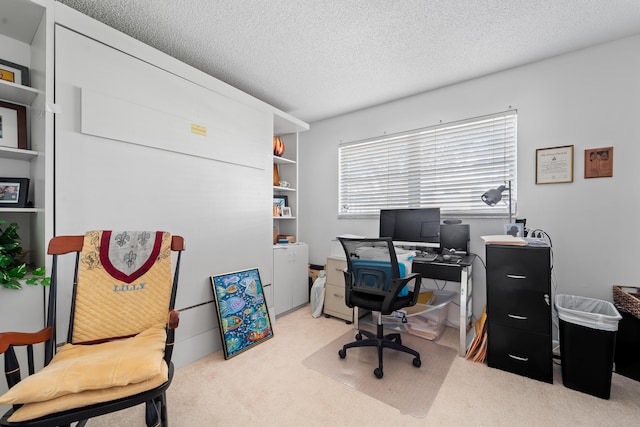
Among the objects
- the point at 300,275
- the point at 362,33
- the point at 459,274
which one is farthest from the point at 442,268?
the point at 362,33

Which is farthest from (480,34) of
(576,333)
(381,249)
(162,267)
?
(162,267)

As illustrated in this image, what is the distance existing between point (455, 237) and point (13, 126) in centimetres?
380

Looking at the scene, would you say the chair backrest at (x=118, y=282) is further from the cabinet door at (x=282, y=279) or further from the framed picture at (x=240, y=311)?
the cabinet door at (x=282, y=279)

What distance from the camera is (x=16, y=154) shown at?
1.77 meters

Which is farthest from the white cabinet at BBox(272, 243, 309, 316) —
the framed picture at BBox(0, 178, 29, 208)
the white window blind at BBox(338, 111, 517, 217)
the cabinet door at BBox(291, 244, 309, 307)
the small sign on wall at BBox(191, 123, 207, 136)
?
the framed picture at BBox(0, 178, 29, 208)

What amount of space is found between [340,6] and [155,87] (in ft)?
5.06

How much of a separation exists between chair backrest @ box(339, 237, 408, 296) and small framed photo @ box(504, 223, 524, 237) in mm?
1103

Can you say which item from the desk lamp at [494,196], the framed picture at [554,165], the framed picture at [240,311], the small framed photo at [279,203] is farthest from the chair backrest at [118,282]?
the framed picture at [554,165]

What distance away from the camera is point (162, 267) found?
1631mm

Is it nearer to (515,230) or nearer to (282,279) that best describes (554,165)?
(515,230)

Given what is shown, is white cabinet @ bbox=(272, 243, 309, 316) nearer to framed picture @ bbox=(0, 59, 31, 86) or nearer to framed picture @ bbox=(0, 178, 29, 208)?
framed picture @ bbox=(0, 178, 29, 208)

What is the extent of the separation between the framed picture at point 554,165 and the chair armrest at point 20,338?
370cm

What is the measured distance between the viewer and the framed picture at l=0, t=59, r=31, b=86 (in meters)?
1.77

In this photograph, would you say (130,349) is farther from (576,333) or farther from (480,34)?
(480,34)
